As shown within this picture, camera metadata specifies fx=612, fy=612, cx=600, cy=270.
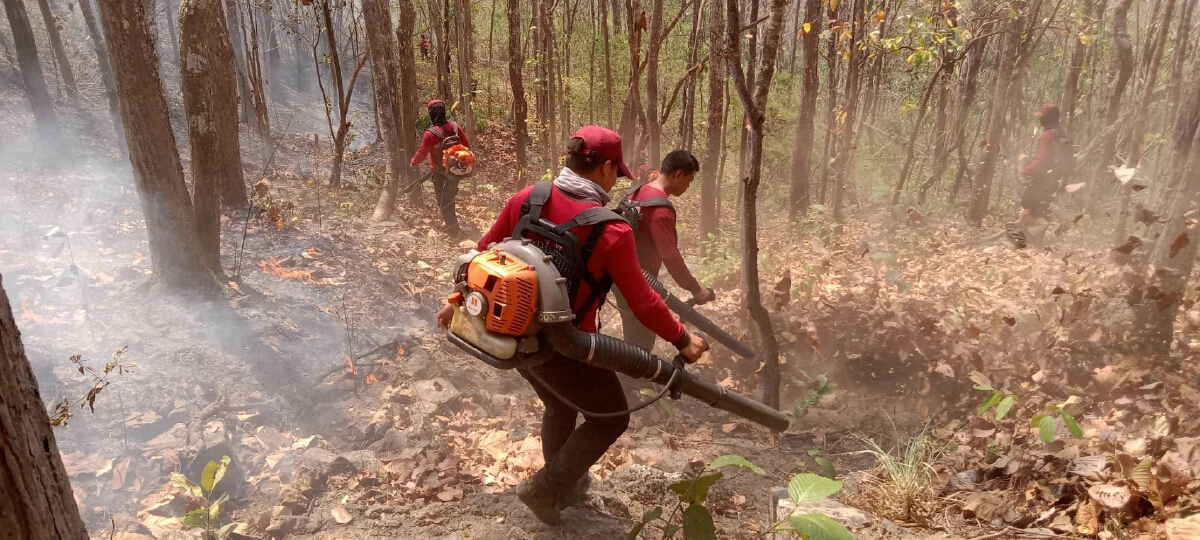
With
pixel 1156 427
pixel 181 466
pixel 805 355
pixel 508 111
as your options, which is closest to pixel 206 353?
pixel 181 466

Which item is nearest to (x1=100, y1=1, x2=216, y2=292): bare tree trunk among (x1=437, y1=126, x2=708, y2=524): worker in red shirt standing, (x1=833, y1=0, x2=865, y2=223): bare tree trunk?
(x1=437, y1=126, x2=708, y2=524): worker in red shirt standing

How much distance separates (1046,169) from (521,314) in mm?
8530

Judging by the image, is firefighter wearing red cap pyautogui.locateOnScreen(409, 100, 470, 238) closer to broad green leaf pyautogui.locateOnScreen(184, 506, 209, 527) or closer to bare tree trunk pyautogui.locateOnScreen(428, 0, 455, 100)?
bare tree trunk pyautogui.locateOnScreen(428, 0, 455, 100)

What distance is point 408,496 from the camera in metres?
3.56

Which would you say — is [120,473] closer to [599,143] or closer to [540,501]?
[540,501]

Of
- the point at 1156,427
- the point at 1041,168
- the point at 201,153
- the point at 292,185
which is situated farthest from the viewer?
the point at 292,185

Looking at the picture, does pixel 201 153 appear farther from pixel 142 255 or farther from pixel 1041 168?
pixel 1041 168

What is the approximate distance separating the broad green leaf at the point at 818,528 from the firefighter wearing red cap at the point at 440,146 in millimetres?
7155

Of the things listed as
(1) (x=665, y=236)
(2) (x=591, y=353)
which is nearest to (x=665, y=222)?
(1) (x=665, y=236)

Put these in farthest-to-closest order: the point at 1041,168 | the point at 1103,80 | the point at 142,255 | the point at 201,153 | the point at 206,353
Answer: the point at 1103,80, the point at 1041,168, the point at 142,255, the point at 201,153, the point at 206,353

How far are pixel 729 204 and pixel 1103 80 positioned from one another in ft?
34.9

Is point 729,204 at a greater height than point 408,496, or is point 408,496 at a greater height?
→ point 408,496

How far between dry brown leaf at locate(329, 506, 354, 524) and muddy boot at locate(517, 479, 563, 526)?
941mm

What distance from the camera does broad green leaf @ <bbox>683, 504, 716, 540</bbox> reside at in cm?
245
